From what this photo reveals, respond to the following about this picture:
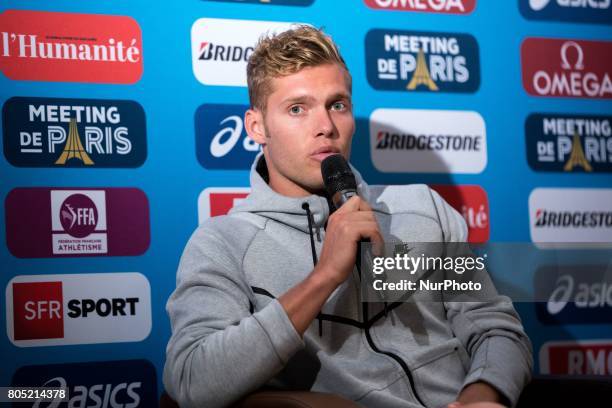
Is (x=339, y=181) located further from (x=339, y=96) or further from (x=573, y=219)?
(x=573, y=219)

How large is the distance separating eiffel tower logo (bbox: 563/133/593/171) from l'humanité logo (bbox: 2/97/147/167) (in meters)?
1.49

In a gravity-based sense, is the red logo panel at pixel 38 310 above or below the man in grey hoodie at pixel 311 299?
below

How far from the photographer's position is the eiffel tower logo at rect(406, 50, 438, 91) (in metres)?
2.58

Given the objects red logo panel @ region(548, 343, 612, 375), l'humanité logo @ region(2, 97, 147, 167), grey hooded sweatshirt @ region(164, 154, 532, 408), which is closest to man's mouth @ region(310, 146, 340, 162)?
grey hooded sweatshirt @ region(164, 154, 532, 408)

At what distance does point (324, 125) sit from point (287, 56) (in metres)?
0.22

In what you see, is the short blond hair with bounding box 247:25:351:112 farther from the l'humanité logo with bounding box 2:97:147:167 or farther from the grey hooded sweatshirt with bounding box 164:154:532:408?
the l'humanité logo with bounding box 2:97:147:167

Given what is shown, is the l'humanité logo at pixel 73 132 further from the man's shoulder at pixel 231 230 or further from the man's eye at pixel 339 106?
the man's eye at pixel 339 106

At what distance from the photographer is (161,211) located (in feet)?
7.48

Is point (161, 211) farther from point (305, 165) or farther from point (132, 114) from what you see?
point (305, 165)

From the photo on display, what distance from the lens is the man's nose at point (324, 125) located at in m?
1.86

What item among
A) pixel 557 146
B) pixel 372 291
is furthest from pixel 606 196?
pixel 372 291

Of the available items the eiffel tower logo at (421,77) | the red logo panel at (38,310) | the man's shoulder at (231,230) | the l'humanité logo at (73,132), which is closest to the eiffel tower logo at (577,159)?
the eiffel tower logo at (421,77)

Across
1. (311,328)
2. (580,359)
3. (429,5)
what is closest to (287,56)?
(311,328)

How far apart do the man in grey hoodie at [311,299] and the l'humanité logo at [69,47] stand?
482mm
